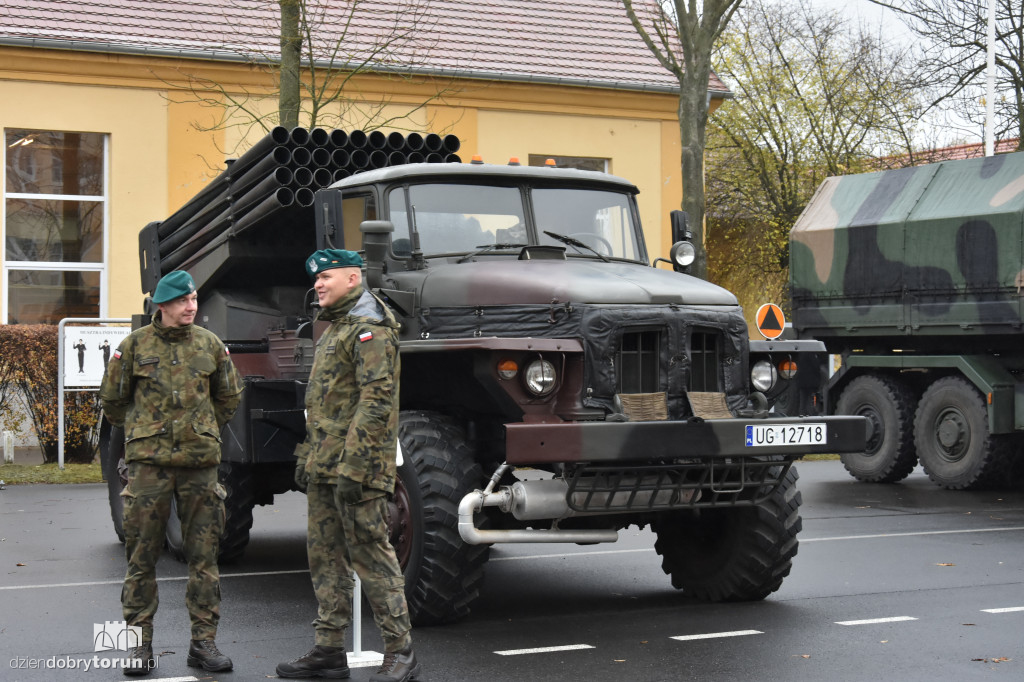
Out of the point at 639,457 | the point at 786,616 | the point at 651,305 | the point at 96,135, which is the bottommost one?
the point at 786,616

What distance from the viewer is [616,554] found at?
34.4ft

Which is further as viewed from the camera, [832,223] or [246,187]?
[832,223]

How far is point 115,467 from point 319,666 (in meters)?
4.64

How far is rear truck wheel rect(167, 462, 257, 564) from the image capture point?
9.84m

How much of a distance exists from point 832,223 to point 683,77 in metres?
3.53

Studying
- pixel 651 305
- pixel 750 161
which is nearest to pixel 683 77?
pixel 651 305

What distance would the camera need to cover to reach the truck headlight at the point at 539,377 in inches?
289

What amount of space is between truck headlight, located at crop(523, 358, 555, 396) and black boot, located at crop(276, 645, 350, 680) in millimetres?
1723

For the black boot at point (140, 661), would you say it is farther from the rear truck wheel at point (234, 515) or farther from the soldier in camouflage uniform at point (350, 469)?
the rear truck wheel at point (234, 515)

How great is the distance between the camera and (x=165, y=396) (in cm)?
665

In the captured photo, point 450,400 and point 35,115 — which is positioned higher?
point 35,115

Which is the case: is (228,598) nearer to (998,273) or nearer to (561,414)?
(561,414)

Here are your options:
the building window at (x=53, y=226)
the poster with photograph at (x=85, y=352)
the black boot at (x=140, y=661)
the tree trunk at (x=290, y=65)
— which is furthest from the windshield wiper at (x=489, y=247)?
the building window at (x=53, y=226)

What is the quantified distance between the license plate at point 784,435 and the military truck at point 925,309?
6.36 meters
